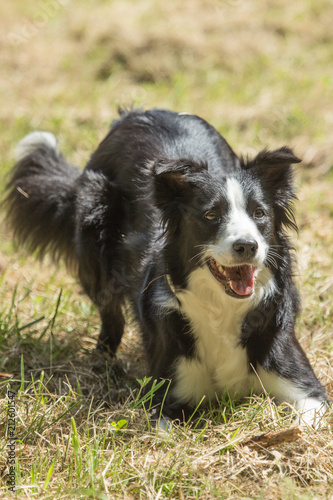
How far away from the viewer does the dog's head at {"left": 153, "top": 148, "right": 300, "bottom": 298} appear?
308 cm

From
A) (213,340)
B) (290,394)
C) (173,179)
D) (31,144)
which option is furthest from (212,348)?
(31,144)

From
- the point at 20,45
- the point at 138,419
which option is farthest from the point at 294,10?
the point at 138,419

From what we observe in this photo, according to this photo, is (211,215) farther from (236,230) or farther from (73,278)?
(73,278)

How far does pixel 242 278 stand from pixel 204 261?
21 cm

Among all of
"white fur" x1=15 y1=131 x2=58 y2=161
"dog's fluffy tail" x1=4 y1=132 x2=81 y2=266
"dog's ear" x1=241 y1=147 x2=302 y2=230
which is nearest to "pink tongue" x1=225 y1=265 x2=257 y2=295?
"dog's ear" x1=241 y1=147 x2=302 y2=230

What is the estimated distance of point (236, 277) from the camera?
3217 mm

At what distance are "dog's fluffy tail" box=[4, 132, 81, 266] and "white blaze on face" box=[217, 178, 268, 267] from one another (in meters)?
1.79

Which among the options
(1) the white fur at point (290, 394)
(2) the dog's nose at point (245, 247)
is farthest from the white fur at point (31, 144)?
(1) the white fur at point (290, 394)

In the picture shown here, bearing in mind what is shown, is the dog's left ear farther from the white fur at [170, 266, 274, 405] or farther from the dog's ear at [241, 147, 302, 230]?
the white fur at [170, 266, 274, 405]

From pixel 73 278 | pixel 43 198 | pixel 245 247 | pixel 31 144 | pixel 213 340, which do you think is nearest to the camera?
pixel 245 247

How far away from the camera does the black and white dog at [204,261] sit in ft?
10.5

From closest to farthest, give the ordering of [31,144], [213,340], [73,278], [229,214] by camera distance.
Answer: [229,214], [213,340], [31,144], [73,278]

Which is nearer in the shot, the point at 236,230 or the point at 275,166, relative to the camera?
the point at 236,230

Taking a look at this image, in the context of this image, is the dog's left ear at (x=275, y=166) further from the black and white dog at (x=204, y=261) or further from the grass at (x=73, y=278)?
the grass at (x=73, y=278)
